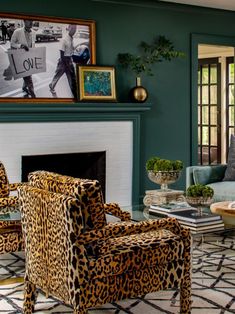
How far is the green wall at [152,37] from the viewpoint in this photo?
6559 millimetres

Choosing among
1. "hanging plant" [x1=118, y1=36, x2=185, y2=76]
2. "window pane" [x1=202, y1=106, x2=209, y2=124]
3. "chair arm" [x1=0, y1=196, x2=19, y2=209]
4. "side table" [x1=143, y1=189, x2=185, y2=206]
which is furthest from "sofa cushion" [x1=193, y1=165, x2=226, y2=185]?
"window pane" [x1=202, y1=106, x2=209, y2=124]

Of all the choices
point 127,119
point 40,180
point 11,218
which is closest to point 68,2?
point 127,119

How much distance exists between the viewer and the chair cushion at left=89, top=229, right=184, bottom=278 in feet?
9.11

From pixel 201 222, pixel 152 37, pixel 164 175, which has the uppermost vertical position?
pixel 152 37

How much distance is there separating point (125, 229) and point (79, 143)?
11.7 feet

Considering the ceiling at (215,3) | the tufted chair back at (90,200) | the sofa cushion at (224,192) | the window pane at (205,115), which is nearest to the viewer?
the tufted chair back at (90,200)

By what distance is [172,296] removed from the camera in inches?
136

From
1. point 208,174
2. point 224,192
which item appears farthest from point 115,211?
point 208,174

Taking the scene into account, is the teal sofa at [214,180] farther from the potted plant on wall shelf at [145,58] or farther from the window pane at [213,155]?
the window pane at [213,155]

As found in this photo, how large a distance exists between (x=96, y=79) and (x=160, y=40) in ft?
3.50

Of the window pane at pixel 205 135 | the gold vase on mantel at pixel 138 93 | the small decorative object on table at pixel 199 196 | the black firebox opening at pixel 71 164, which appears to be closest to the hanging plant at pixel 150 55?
the gold vase on mantel at pixel 138 93

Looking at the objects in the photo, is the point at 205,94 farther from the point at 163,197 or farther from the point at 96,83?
the point at 163,197

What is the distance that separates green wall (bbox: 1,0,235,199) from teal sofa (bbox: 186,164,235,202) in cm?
138

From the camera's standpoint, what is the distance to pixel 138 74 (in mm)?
6785
